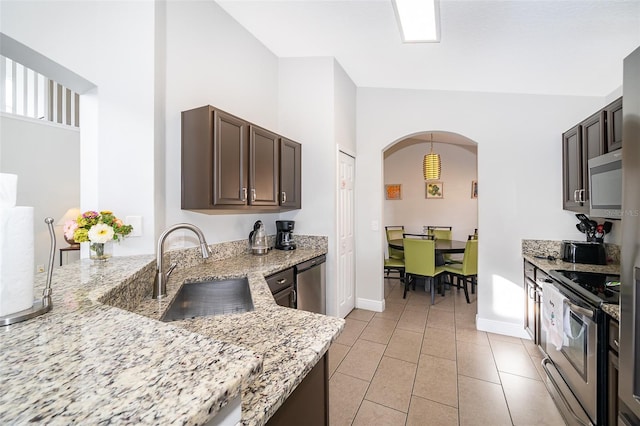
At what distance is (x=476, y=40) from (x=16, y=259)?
3163 millimetres

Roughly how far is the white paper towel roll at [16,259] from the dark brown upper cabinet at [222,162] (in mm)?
1288

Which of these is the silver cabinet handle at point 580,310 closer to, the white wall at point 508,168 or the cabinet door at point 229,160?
the white wall at point 508,168

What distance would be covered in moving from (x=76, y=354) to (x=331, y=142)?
2918 millimetres

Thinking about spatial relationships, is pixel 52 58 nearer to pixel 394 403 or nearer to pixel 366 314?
pixel 394 403

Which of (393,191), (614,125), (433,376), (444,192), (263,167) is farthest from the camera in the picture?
(393,191)

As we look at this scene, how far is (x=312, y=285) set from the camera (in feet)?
9.37

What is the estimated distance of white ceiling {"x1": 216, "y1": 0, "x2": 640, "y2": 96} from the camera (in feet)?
6.43

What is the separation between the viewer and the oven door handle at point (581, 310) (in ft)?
5.27

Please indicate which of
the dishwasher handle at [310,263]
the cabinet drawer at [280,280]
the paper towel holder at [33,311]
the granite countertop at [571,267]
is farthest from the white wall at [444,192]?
the paper towel holder at [33,311]

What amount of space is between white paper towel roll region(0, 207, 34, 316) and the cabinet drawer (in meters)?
1.44

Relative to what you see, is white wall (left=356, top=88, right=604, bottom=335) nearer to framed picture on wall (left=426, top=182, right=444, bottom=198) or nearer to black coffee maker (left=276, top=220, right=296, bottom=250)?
black coffee maker (left=276, top=220, right=296, bottom=250)

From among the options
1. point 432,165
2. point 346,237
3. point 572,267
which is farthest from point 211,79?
point 432,165

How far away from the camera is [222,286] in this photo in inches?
76.7

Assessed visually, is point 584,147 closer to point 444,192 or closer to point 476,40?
point 476,40
